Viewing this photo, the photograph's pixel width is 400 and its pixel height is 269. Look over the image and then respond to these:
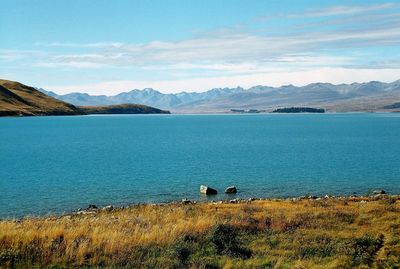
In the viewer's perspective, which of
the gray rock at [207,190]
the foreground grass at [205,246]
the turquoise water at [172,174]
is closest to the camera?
the foreground grass at [205,246]

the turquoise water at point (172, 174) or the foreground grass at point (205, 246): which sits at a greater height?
the foreground grass at point (205, 246)

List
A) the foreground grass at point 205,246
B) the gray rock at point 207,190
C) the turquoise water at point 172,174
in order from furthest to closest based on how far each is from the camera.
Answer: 1. the gray rock at point 207,190
2. the turquoise water at point 172,174
3. the foreground grass at point 205,246

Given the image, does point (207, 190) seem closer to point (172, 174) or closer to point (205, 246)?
point (172, 174)

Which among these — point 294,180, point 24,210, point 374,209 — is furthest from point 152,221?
point 294,180

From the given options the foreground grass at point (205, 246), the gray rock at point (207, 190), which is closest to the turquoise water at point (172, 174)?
the gray rock at point (207, 190)

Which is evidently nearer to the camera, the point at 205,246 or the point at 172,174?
the point at 205,246

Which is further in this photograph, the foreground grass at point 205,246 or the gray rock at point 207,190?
the gray rock at point 207,190

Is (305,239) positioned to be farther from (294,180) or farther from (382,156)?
(382,156)

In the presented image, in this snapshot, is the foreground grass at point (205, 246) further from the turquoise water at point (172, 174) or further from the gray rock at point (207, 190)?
the gray rock at point (207, 190)

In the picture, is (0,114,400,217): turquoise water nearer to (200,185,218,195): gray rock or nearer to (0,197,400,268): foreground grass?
(200,185,218,195): gray rock

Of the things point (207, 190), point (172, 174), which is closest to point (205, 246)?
point (207, 190)

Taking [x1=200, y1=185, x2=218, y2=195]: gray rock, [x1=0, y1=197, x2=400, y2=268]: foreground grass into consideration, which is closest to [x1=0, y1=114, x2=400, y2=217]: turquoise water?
[x1=200, y1=185, x2=218, y2=195]: gray rock

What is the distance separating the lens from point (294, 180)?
6506 cm

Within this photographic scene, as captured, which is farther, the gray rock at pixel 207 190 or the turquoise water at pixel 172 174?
the gray rock at pixel 207 190
